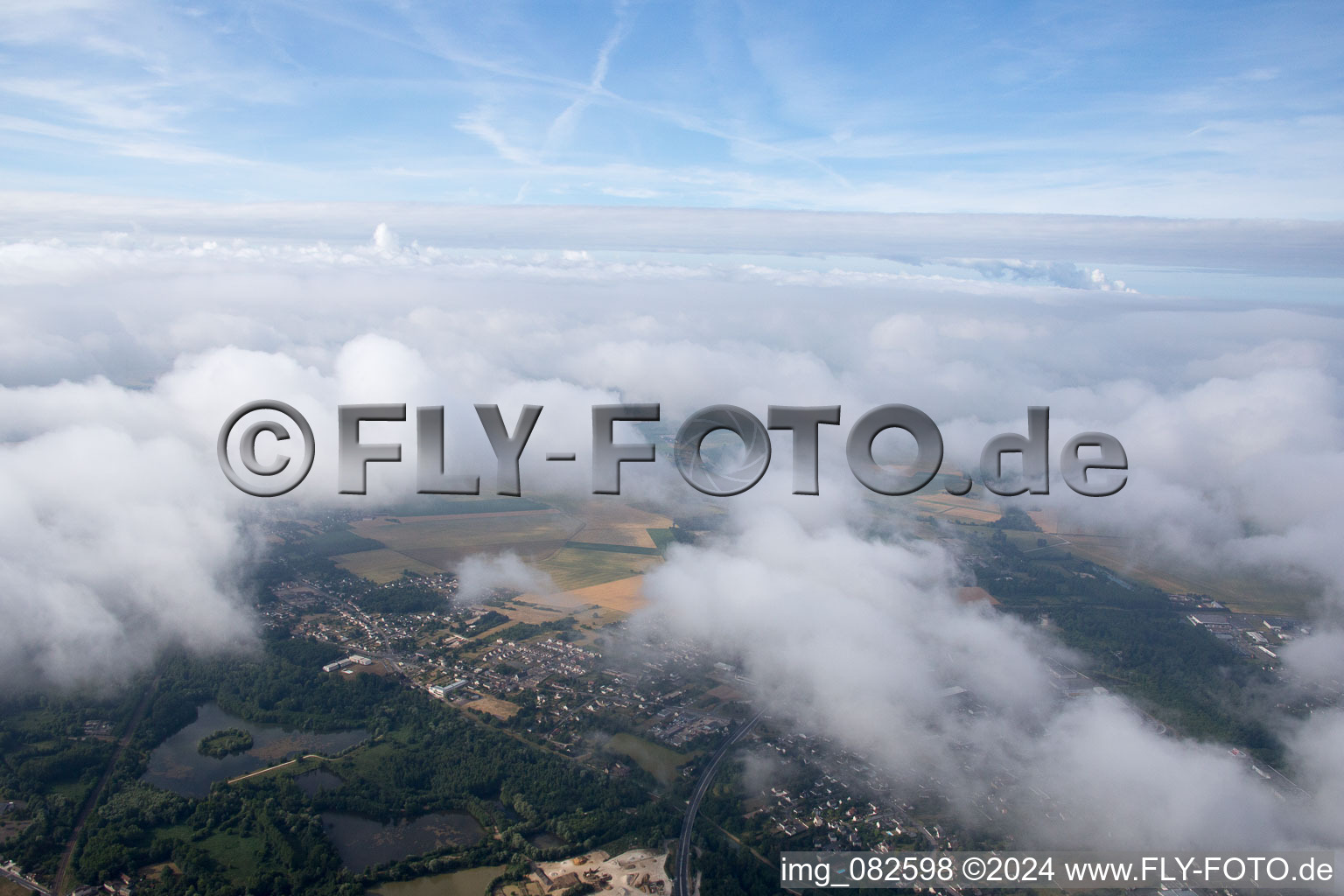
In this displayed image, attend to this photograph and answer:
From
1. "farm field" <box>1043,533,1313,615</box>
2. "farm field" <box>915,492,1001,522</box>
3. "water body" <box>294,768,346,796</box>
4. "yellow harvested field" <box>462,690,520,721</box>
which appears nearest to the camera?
"water body" <box>294,768,346,796</box>

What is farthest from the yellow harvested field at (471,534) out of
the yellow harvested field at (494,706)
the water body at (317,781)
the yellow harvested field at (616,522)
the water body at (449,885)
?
the water body at (449,885)

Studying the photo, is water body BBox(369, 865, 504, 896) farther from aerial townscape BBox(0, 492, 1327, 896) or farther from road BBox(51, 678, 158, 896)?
road BBox(51, 678, 158, 896)

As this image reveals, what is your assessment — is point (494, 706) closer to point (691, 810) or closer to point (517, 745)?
point (517, 745)

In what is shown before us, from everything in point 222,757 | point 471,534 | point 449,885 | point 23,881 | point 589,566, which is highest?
point 471,534

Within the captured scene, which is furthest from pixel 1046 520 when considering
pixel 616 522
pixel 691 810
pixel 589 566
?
pixel 691 810

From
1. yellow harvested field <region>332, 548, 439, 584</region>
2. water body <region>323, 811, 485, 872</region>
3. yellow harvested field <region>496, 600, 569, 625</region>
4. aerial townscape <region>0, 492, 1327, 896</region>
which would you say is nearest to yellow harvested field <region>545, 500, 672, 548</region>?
aerial townscape <region>0, 492, 1327, 896</region>

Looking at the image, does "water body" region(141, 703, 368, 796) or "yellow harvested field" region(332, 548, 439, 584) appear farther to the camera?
"yellow harvested field" region(332, 548, 439, 584)
